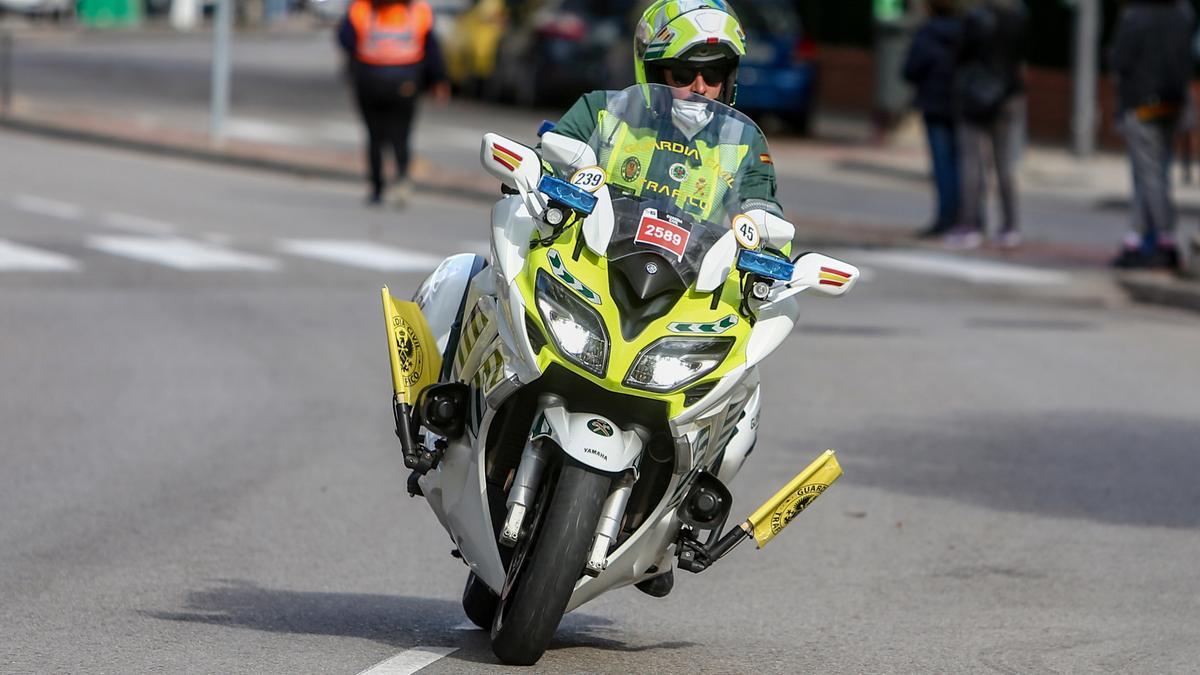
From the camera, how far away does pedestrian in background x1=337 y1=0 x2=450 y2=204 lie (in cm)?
2080

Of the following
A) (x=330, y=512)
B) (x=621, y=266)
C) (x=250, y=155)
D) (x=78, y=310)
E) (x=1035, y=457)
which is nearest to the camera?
(x=621, y=266)

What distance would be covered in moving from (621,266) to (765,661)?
1.21 m

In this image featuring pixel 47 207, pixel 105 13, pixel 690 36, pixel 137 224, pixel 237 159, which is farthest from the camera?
pixel 105 13

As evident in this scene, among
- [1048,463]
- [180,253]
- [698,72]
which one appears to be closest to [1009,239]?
[180,253]

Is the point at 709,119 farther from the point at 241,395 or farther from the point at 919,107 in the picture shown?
the point at 919,107

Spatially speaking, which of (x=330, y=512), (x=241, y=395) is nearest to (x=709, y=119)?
(x=330, y=512)

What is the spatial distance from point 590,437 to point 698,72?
45.1 inches

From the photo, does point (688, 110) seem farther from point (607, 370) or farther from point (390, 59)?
point (390, 59)

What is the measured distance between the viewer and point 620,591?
305 inches

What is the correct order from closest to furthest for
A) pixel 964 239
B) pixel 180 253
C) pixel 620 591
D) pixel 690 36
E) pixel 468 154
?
pixel 690 36, pixel 620 591, pixel 180 253, pixel 964 239, pixel 468 154

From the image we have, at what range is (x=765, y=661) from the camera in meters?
6.50

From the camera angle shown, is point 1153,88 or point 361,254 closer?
point 1153,88

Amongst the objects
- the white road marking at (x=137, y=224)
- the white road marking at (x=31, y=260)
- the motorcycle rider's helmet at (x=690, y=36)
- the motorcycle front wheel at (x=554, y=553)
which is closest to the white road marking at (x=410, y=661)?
the motorcycle front wheel at (x=554, y=553)

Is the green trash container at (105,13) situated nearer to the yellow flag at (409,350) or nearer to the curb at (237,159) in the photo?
the curb at (237,159)
